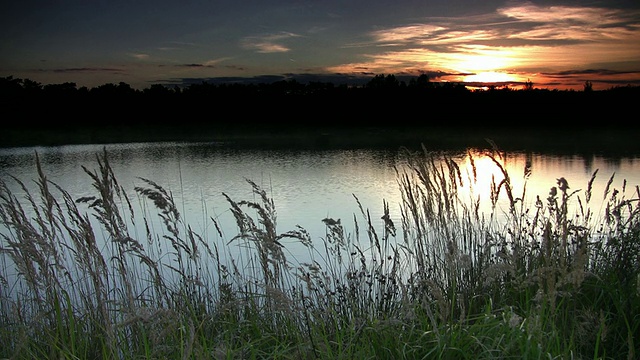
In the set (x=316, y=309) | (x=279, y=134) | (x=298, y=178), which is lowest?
(x=298, y=178)

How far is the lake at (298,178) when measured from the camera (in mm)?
11391

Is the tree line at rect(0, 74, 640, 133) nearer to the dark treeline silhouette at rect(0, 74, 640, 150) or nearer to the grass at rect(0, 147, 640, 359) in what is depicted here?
the dark treeline silhouette at rect(0, 74, 640, 150)

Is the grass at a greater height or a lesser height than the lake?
greater

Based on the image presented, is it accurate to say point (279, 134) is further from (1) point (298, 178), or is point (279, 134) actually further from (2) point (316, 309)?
(2) point (316, 309)

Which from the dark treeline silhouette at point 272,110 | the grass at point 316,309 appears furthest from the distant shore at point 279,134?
the grass at point 316,309

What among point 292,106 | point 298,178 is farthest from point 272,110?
point 298,178

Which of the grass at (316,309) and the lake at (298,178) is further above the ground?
the grass at (316,309)

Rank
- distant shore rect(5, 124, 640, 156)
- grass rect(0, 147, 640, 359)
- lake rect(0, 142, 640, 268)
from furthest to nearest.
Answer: distant shore rect(5, 124, 640, 156)
lake rect(0, 142, 640, 268)
grass rect(0, 147, 640, 359)

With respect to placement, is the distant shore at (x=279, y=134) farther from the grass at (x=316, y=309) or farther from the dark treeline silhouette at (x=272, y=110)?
the grass at (x=316, y=309)

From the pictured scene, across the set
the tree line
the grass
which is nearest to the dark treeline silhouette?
the tree line

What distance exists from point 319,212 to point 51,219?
349 inches

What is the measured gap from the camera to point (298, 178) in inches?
696

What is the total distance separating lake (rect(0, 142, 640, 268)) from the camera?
448 inches

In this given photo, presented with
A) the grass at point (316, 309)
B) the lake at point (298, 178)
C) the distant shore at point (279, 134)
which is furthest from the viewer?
the distant shore at point (279, 134)
